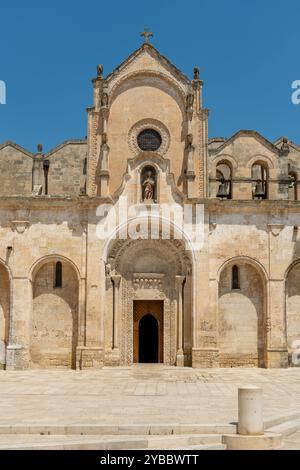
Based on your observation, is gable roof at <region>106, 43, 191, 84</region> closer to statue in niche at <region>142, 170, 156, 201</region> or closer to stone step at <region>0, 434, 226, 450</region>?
statue in niche at <region>142, 170, 156, 201</region>

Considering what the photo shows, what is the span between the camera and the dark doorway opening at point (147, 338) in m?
27.3

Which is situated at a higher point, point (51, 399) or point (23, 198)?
point (23, 198)

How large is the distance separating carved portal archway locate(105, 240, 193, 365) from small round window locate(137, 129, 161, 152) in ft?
14.2

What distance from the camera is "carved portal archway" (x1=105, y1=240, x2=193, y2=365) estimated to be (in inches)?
1022

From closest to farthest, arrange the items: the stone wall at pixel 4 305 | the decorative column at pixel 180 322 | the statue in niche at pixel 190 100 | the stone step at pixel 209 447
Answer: the stone step at pixel 209 447 < the decorative column at pixel 180 322 < the stone wall at pixel 4 305 < the statue in niche at pixel 190 100

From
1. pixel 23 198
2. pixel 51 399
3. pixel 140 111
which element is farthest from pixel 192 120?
pixel 51 399

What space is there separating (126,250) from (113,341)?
397cm

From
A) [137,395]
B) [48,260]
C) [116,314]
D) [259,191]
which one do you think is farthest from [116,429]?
[259,191]

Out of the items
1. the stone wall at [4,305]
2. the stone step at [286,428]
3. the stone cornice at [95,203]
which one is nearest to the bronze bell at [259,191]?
the stone cornice at [95,203]

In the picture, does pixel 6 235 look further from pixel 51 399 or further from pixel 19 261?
pixel 51 399

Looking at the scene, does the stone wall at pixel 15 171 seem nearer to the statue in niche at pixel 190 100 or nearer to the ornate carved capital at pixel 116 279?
the ornate carved capital at pixel 116 279

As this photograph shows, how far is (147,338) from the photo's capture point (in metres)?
27.5

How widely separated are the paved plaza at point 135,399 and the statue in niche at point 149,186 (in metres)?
7.19

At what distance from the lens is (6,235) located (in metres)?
25.8
